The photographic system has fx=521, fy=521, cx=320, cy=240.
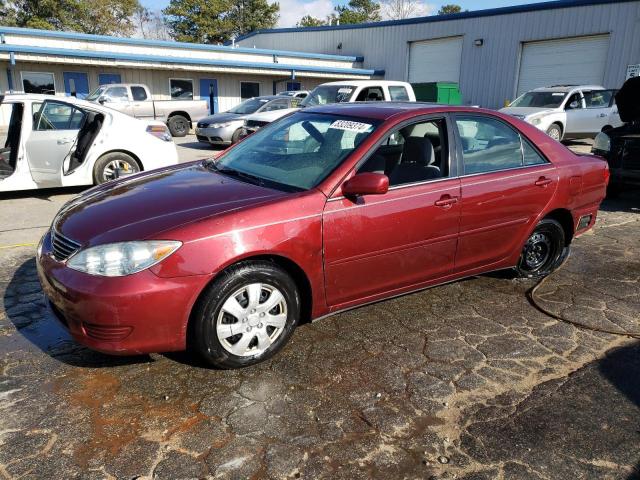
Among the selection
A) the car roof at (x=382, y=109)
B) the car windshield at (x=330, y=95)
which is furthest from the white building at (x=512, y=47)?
the car roof at (x=382, y=109)

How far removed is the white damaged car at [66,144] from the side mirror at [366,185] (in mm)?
4992

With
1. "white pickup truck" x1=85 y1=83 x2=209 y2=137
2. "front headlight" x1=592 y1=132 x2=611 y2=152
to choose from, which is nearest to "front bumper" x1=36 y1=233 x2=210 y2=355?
"front headlight" x1=592 y1=132 x2=611 y2=152

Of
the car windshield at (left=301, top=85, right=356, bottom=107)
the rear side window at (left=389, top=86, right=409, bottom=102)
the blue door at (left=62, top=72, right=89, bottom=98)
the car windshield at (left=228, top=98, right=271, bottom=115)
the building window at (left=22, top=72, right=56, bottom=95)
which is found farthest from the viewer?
the blue door at (left=62, top=72, right=89, bottom=98)

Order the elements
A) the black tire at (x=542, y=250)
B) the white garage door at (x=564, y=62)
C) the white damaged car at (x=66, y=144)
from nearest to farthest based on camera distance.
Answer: the black tire at (x=542, y=250)
the white damaged car at (x=66, y=144)
the white garage door at (x=564, y=62)

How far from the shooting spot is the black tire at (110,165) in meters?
7.70

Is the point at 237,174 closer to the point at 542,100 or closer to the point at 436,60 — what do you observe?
the point at 542,100

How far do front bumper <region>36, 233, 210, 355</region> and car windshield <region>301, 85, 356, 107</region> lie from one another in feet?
31.7

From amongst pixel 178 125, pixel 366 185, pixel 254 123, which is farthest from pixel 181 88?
pixel 366 185

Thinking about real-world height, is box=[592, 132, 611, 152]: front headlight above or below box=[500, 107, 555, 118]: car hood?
below

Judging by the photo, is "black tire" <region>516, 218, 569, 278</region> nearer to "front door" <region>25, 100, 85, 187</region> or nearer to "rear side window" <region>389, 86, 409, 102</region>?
"front door" <region>25, 100, 85, 187</region>

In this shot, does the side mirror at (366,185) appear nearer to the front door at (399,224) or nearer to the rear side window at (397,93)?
the front door at (399,224)

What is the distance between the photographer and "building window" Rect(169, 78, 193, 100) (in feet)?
83.1

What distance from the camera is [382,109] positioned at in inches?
154

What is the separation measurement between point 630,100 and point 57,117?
28.1 feet
